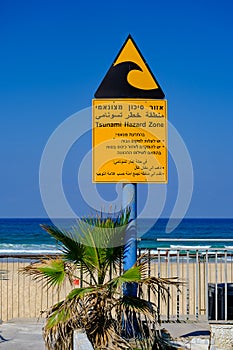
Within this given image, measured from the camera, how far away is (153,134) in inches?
280

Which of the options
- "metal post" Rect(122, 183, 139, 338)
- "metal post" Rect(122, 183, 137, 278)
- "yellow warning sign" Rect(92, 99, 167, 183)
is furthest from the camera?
"yellow warning sign" Rect(92, 99, 167, 183)

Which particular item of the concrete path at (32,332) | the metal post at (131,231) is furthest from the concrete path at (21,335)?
the metal post at (131,231)

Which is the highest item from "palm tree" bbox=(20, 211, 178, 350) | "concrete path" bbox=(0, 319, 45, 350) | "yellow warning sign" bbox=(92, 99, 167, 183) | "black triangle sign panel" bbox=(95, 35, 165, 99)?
"black triangle sign panel" bbox=(95, 35, 165, 99)

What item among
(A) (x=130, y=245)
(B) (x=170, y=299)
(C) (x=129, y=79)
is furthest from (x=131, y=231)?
(B) (x=170, y=299)

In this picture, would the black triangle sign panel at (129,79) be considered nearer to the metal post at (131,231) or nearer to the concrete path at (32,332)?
the metal post at (131,231)

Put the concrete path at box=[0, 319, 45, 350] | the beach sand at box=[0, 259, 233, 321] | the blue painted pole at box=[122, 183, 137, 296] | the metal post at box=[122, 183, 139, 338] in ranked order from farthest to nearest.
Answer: the beach sand at box=[0, 259, 233, 321]
the concrete path at box=[0, 319, 45, 350]
the blue painted pole at box=[122, 183, 137, 296]
the metal post at box=[122, 183, 139, 338]

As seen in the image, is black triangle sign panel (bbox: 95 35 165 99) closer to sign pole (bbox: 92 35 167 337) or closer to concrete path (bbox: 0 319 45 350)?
sign pole (bbox: 92 35 167 337)

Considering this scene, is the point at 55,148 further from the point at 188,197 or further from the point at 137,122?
the point at 188,197

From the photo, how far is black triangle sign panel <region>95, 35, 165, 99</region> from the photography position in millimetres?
7141

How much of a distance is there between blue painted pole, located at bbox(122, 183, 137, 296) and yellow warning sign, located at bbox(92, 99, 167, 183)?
118 mm

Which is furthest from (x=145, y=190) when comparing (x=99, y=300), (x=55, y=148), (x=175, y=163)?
(x=99, y=300)

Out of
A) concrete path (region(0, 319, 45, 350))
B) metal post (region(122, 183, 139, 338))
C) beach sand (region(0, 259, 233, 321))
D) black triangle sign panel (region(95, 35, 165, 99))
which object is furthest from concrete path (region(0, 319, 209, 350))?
black triangle sign panel (region(95, 35, 165, 99))

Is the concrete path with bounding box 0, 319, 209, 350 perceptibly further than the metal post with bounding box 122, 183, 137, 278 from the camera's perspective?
Yes

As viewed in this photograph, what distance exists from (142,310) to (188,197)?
147cm
